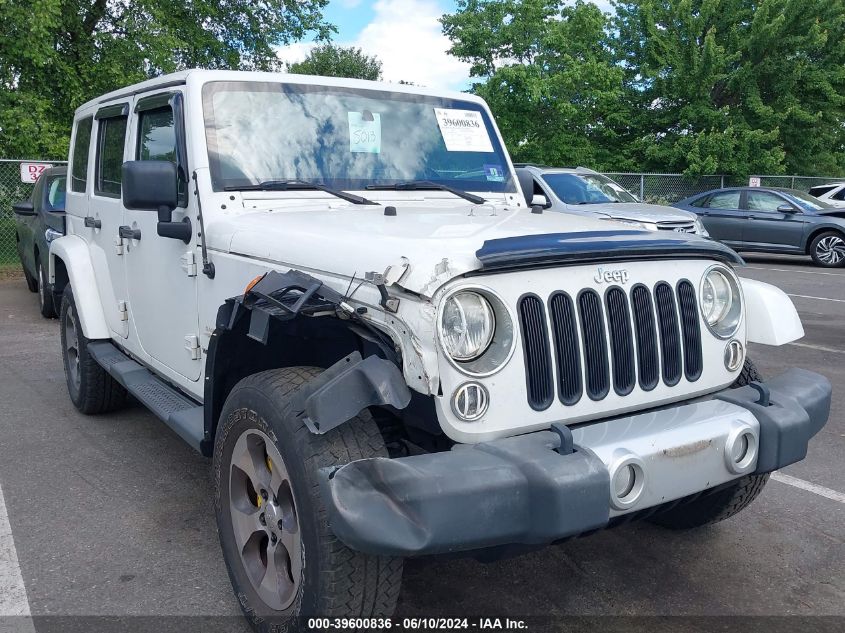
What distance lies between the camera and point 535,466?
7.36 feet

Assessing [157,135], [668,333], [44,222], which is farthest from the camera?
[44,222]

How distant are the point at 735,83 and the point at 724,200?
11.0 metres

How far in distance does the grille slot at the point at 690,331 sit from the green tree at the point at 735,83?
22347mm

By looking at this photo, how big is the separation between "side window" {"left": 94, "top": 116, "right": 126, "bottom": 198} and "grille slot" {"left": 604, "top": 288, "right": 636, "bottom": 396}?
311cm

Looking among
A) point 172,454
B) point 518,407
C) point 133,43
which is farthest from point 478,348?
point 133,43

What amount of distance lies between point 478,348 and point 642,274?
0.71 m

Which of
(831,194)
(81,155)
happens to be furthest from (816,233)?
(81,155)

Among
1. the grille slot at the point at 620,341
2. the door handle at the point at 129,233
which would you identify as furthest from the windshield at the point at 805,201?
the grille slot at the point at 620,341

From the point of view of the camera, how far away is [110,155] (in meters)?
4.91

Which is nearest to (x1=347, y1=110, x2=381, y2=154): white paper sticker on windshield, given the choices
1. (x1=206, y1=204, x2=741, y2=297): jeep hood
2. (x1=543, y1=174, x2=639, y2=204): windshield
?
(x1=206, y1=204, x2=741, y2=297): jeep hood

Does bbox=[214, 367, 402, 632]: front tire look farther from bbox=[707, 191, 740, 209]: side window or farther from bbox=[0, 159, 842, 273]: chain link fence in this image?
bbox=[707, 191, 740, 209]: side window

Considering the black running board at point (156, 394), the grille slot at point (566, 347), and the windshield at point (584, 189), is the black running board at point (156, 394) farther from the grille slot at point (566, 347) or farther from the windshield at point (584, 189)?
the windshield at point (584, 189)

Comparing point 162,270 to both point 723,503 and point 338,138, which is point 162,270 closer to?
point 338,138

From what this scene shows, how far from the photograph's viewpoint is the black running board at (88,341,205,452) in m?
3.49
